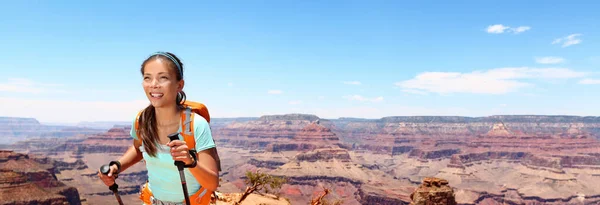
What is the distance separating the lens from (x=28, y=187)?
Answer: 248 ft

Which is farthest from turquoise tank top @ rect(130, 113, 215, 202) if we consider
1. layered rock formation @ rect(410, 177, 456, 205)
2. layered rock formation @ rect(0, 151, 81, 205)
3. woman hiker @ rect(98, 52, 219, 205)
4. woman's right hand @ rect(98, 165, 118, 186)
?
layered rock formation @ rect(0, 151, 81, 205)

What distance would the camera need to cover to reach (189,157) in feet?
10.7

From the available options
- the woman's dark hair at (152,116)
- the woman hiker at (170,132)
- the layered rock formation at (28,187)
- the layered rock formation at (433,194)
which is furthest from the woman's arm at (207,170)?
the layered rock formation at (28,187)

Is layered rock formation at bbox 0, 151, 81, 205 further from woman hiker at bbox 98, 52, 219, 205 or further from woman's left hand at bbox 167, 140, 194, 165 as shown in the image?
woman's left hand at bbox 167, 140, 194, 165

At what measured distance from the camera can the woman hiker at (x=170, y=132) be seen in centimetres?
362

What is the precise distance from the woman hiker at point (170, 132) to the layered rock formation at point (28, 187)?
82.5 meters

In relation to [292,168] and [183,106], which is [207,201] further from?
[292,168]

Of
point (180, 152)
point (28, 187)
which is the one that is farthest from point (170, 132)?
point (28, 187)

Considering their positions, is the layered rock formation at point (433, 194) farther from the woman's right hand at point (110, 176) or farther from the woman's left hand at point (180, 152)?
the woman's left hand at point (180, 152)

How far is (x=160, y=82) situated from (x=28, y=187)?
90.6 meters

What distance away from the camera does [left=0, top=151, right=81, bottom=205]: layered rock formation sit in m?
70.8

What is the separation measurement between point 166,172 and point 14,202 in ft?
274

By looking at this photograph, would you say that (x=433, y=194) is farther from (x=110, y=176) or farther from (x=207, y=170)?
(x=207, y=170)

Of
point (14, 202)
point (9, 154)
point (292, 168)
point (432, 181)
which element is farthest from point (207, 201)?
point (292, 168)
